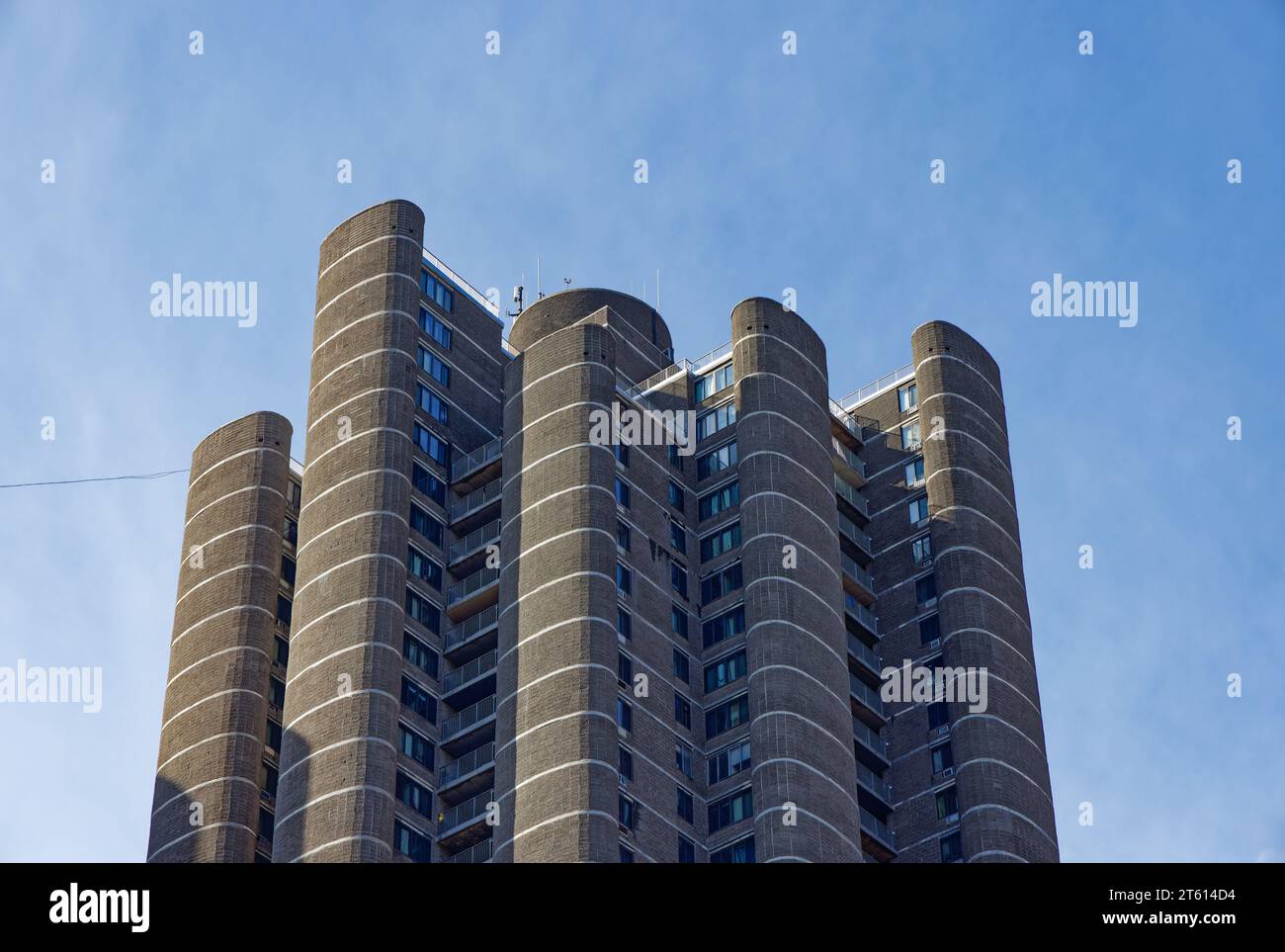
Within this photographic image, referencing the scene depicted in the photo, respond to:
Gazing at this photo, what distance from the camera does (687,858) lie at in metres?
115

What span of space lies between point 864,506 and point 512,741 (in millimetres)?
39186

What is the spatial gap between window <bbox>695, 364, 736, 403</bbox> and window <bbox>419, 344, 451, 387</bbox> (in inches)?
642

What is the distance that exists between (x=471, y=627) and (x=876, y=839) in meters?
26.8

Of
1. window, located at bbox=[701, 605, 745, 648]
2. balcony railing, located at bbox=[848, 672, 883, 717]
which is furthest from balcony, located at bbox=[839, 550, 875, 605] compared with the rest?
window, located at bbox=[701, 605, 745, 648]

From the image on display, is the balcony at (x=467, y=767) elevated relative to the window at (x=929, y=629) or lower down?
lower down

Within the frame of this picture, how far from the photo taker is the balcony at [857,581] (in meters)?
136

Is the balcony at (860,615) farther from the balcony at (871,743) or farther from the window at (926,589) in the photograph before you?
the balcony at (871,743)

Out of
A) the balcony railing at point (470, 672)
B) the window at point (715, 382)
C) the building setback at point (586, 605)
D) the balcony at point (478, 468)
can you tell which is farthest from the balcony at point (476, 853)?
the window at point (715, 382)

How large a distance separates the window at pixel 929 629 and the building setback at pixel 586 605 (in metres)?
0.21

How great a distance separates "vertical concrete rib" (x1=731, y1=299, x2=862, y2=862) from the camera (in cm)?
11439

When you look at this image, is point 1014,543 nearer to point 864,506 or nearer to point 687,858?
point 864,506

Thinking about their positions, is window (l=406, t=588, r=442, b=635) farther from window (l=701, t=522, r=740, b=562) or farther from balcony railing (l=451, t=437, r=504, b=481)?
window (l=701, t=522, r=740, b=562)
